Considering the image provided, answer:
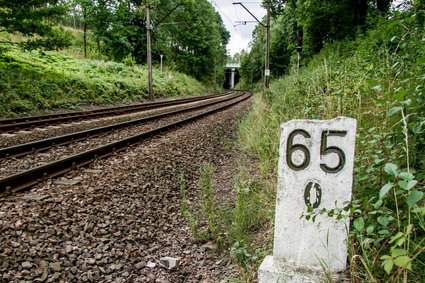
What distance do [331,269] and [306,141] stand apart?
85 centimetres

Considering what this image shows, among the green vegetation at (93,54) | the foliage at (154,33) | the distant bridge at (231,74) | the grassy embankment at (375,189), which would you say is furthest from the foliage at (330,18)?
the distant bridge at (231,74)

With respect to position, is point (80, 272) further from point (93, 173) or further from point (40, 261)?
point (93, 173)

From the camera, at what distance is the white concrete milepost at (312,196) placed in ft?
6.11

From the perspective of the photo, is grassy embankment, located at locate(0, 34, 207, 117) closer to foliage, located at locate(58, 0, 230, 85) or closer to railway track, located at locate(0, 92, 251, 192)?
foliage, located at locate(58, 0, 230, 85)

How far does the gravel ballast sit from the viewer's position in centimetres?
270

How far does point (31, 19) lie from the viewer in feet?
40.4

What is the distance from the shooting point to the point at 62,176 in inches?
182

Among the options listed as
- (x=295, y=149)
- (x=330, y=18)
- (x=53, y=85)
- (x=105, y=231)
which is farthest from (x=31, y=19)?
(x=330, y=18)

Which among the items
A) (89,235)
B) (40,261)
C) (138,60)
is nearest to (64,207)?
(89,235)

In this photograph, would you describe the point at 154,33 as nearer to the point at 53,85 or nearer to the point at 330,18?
the point at 53,85

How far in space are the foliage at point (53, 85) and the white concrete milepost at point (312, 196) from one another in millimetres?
10978

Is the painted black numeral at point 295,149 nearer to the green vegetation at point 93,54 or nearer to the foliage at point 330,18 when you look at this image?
the foliage at point 330,18

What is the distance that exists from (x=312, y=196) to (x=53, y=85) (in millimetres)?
14229

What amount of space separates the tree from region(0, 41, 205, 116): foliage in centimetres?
83
